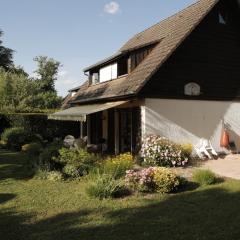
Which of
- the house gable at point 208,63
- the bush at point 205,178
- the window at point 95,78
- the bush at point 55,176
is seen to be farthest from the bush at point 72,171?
the window at point 95,78

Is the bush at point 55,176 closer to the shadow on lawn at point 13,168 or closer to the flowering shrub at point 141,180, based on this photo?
the shadow on lawn at point 13,168

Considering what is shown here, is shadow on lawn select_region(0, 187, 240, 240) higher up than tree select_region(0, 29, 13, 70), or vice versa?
tree select_region(0, 29, 13, 70)

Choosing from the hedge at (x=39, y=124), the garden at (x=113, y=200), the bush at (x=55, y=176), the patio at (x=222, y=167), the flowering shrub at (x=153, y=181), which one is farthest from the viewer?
the hedge at (x=39, y=124)

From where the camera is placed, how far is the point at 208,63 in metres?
20.7

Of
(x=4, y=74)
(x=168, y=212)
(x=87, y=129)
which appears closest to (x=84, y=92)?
(x=87, y=129)

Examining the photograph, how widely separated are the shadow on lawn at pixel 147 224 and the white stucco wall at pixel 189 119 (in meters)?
8.57

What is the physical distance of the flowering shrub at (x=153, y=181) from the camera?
1210 cm

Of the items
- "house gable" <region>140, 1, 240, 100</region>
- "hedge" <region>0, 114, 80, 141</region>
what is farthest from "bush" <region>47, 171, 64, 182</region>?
"hedge" <region>0, 114, 80, 141</region>

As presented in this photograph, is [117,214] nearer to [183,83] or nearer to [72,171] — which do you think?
[72,171]

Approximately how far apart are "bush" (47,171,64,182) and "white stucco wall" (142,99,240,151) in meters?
5.72

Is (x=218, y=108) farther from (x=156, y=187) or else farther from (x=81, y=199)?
(x=81, y=199)

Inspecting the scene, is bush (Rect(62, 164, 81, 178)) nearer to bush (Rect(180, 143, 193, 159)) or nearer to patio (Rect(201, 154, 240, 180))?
patio (Rect(201, 154, 240, 180))

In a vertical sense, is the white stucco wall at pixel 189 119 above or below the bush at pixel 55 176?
above

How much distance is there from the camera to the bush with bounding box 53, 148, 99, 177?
1442 cm
